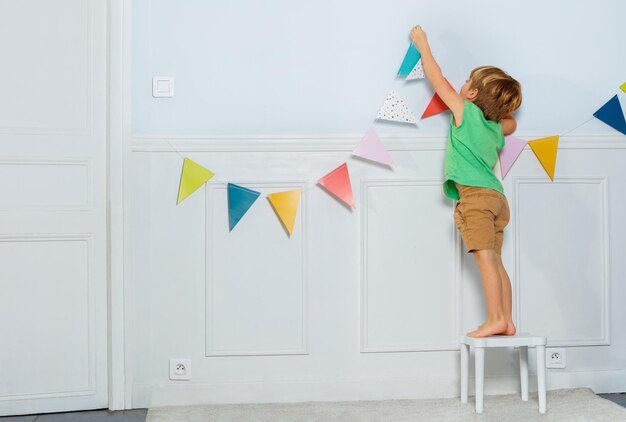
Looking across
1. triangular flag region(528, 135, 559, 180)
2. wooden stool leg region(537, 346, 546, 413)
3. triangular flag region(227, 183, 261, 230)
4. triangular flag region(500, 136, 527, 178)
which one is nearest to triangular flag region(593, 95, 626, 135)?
triangular flag region(528, 135, 559, 180)

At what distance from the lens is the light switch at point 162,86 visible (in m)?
2.86

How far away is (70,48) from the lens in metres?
2.83

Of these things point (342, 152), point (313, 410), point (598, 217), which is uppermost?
point (342, 152)

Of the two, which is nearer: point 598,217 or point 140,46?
point 140,46

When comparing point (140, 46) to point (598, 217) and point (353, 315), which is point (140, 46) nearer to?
point (353, 315)

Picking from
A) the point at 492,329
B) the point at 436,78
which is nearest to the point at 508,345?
the point at 492,329

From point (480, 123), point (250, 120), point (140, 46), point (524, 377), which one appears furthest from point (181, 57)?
point (524, 377)

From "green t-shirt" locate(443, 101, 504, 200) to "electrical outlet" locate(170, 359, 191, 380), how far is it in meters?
1.26

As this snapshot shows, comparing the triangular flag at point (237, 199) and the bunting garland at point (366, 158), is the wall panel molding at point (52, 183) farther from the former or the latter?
the triangular flag at point (237, 199)

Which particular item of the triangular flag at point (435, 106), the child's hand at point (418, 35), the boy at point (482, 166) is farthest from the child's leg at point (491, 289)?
the child's hand at point (418, 35)

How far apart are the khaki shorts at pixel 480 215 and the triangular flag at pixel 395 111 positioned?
1.12ft

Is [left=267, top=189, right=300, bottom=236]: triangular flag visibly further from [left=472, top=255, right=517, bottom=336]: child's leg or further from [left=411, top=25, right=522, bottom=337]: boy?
[left=472, top=255, right=517, bottom=336]: child's leg

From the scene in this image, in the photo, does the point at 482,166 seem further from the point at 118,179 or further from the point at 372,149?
the point at 118,179

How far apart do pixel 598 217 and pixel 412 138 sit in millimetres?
858
